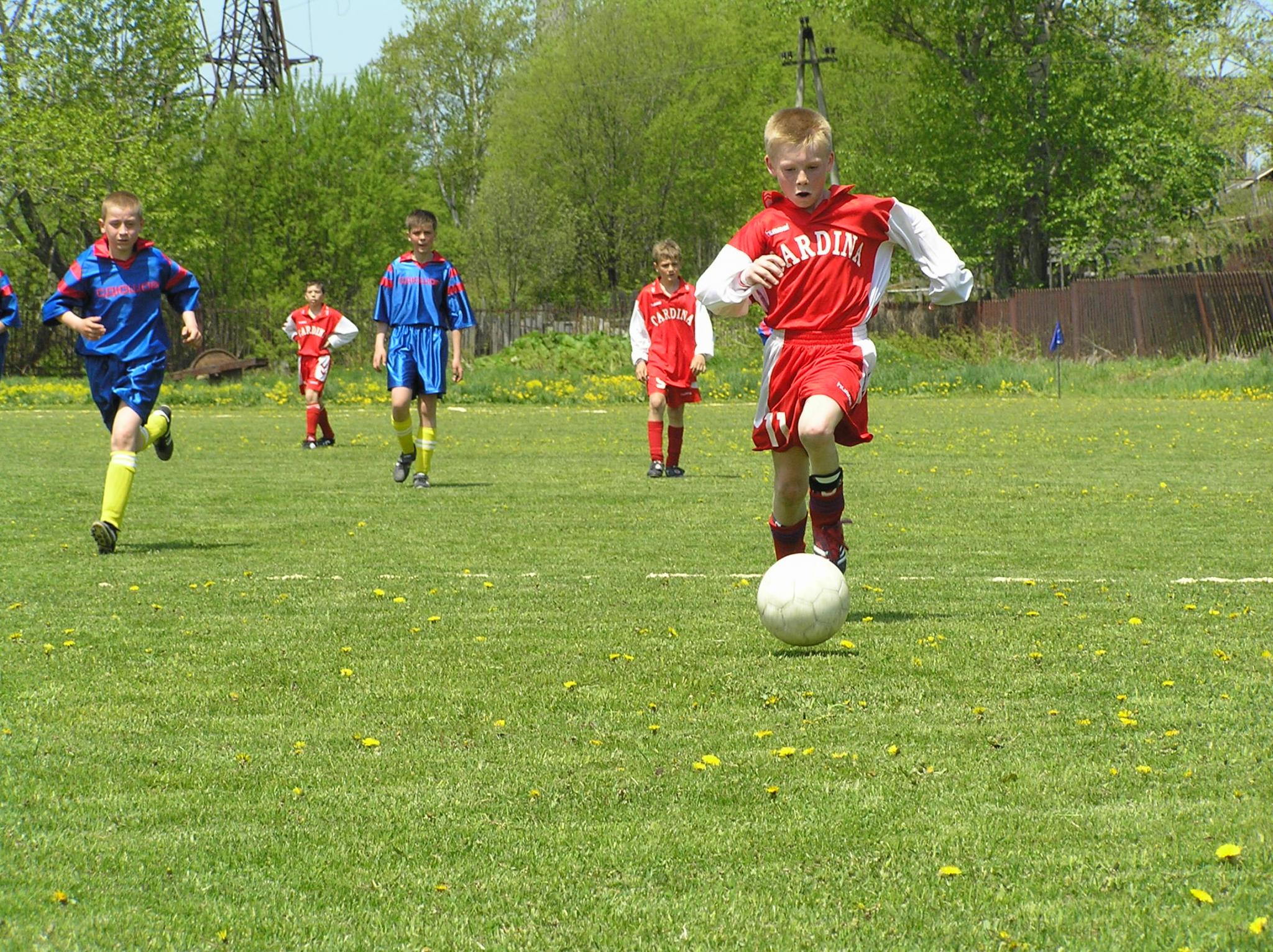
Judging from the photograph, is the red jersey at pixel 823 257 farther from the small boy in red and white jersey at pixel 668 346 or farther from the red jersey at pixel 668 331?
the red jersey at pixel 668 331

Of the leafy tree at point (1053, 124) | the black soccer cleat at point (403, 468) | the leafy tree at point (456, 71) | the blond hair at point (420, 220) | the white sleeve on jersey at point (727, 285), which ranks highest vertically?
the leafy tree at point (456, 71)

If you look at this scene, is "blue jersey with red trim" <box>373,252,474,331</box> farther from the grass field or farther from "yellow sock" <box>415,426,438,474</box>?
the grass field

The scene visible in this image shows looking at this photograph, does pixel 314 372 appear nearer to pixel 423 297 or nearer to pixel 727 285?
pixel 423 297

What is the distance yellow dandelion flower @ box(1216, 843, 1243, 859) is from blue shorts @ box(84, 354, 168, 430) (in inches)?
290

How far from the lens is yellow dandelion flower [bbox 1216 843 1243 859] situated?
340cm

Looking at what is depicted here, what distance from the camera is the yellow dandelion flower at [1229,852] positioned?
11.1ft

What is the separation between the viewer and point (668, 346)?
14.9 metres

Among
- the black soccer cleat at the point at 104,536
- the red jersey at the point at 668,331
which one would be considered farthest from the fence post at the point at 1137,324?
the black soccer cleat at the point at 104,536

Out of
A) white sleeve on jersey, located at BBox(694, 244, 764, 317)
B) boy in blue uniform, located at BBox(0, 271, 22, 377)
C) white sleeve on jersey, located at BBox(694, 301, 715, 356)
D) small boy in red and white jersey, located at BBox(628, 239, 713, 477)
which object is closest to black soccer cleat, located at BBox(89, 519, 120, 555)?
boy in blue uniform, located at BBox(0, 271, 22, 377)

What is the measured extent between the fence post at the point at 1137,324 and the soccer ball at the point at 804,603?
3295cm

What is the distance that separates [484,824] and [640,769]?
0.61 m

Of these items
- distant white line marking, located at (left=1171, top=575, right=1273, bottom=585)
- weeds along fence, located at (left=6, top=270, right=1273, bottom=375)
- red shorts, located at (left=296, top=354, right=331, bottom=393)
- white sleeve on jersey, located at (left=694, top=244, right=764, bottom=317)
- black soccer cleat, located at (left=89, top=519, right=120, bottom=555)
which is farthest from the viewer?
weeds along fence, located at (left=6, top=270, right=1273, bottom=375)

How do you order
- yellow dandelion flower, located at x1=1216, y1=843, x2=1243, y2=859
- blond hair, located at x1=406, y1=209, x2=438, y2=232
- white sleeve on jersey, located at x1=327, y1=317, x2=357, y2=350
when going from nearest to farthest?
yellow dandelion flower, located at x1=1216, y1=843, x2=1243, y2=859 < blond hair, located at x1=406, y1=209, x2=438, y2=232 < white sleeve on jersey, located at x1=327, y1=317, x2=357, y2=350

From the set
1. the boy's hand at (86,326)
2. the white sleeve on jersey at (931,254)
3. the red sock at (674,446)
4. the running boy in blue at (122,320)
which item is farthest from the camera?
the red sock at (674,446)
